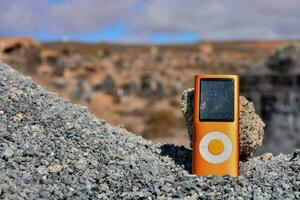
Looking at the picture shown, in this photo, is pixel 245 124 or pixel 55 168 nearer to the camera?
pixel 55 168

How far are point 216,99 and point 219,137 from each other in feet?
1.02

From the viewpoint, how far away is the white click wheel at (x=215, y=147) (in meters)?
5.25

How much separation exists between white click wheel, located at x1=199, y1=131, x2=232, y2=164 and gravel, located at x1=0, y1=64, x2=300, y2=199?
0.19 metres

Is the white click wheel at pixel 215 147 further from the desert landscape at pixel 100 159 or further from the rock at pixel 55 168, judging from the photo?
the rock at pixel 55 168

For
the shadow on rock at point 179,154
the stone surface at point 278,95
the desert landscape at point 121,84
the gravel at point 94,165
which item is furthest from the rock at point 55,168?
the desert landscape at point 121,84

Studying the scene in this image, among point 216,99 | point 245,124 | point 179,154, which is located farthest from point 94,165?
point 245,124

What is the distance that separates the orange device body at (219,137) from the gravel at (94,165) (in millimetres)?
122

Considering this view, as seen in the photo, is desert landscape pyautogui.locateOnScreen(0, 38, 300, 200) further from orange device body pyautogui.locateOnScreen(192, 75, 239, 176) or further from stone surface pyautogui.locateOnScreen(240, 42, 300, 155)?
stone surface pyautogui.locateOnScreen(240, 42, 300, 155)

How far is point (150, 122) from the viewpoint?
24.2 m

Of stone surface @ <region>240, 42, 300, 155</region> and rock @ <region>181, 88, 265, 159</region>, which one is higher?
stone surface @ <region>240, 42, 300, 155</region>

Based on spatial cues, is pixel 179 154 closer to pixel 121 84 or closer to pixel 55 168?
pixel 55 168

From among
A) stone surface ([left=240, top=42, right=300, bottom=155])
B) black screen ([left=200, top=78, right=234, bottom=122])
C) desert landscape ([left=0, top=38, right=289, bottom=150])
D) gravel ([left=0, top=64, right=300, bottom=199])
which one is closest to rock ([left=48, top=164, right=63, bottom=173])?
gravel ([left=0, top=64, right=300, bottom=199])

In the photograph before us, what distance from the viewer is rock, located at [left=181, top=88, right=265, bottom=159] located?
5.54 metres

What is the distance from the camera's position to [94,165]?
5207mm
